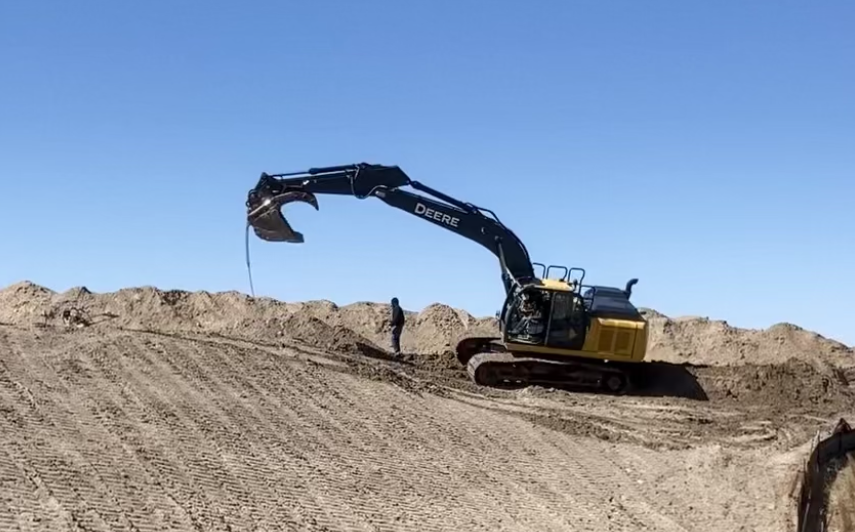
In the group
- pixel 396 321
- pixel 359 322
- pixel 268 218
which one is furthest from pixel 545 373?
pixel 359 322

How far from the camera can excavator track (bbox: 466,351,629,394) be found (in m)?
18.9

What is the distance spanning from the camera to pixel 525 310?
18594 mm

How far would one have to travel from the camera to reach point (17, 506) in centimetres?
906

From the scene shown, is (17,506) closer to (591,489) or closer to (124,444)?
(124,444)

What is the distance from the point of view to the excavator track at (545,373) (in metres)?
18.9

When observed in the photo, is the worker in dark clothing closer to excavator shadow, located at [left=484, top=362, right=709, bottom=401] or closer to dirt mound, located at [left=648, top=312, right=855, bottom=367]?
excavator shadow, located at [left=484, top=362, right=709, bottom=401]

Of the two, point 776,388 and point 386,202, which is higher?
point 386,202

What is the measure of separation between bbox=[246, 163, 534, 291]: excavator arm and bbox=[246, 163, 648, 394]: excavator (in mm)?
18

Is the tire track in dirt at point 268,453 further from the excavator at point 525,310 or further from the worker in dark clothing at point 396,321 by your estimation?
the worker in dark clothing at point 396,321

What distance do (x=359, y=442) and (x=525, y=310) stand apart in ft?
20.8

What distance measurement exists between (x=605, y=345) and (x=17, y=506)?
1185cm

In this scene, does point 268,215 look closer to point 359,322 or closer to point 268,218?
point 268,218

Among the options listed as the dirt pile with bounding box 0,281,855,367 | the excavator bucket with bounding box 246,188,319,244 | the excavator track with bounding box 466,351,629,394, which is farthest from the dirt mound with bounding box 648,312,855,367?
the excavator bucket with bounding box 246,188,319,244

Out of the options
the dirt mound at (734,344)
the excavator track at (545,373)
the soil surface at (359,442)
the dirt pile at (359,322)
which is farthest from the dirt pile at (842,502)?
the dirt mound at (734,344)
